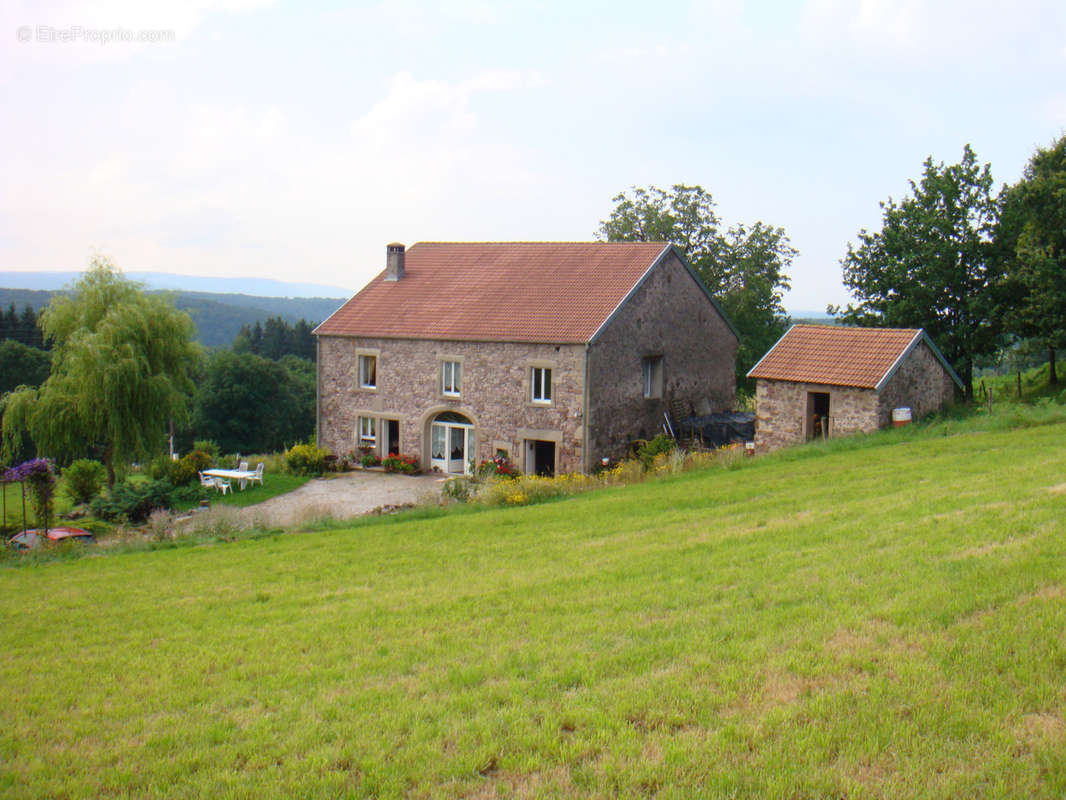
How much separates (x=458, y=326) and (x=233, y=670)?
2222cm

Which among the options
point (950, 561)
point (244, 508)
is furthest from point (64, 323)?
point (950, 561)

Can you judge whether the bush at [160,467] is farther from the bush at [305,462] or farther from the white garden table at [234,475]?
the bush at [305,462]

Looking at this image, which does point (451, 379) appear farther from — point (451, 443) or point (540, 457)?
point (540, 457)

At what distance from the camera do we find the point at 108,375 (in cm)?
2467

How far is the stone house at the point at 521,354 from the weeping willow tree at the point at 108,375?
645 cm

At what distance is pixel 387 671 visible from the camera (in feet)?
23.8

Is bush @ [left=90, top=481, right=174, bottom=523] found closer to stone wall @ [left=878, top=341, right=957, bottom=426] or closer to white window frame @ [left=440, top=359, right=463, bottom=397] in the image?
white window frame @ [left=440, top=359, right=463, bottom=397]

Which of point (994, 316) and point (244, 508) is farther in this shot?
point (994, 316)

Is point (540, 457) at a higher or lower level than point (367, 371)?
lower

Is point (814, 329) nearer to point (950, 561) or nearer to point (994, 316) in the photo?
point (994, 316)

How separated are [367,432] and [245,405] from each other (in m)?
34.0

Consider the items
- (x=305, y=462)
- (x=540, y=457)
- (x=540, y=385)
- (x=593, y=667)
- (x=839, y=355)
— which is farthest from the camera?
(x=305, y=462)

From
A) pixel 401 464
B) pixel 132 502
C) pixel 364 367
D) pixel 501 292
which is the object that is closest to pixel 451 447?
pixel 401 464

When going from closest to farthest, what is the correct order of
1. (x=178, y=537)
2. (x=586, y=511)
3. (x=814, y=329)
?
(x=586, y=511), (x=178, y=537), (x=814, y=329)
